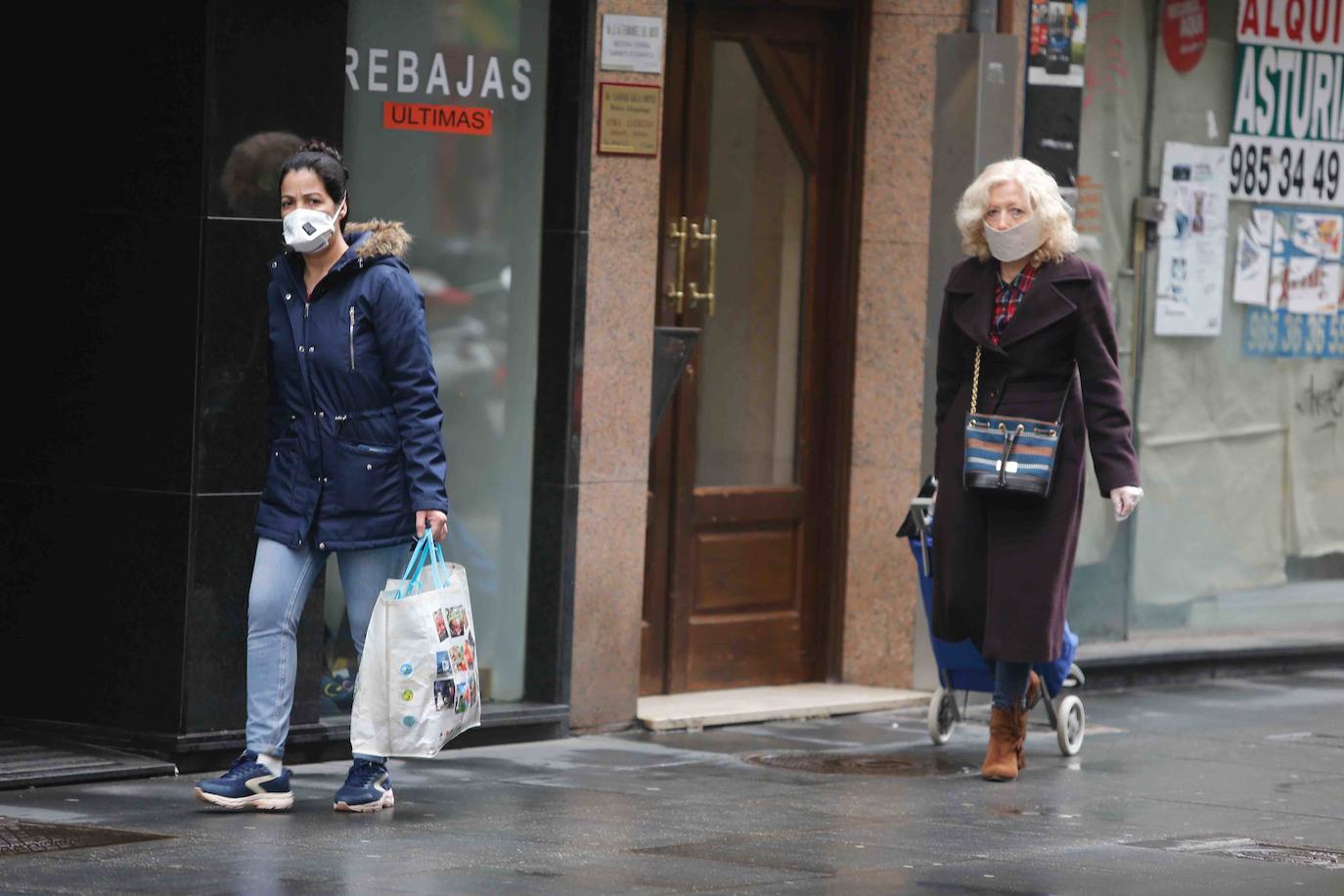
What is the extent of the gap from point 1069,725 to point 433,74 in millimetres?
3105

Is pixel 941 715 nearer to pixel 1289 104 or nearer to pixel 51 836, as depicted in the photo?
pixel 51 836

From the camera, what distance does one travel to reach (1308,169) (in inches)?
468

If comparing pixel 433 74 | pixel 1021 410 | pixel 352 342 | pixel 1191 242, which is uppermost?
pixel 433 74

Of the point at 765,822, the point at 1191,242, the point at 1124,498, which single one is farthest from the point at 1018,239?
the point at 1191,242

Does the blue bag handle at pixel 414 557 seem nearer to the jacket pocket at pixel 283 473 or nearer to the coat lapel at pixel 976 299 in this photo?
the jacket pocket at pixel 283 473

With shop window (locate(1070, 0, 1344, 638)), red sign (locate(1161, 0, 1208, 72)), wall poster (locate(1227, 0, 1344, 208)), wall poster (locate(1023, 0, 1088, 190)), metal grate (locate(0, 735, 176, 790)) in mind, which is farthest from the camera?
wall poster (locate(1227, 0, 1344, 208))

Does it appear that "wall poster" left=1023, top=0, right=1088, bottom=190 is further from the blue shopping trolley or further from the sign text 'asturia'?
the sign text 'asturia'

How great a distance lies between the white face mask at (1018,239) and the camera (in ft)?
27.7

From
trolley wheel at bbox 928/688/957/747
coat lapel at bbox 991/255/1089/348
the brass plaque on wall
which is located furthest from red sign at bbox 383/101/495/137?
trolley wheel at bbox 928/688/957/747

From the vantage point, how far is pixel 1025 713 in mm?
8648

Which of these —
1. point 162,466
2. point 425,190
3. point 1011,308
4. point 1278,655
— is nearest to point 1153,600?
point 1278,655

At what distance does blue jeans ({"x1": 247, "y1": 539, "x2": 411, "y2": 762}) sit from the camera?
749cm

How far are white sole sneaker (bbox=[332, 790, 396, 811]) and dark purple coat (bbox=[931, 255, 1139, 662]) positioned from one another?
208cm

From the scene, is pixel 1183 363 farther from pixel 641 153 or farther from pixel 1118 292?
pixel 641 153
